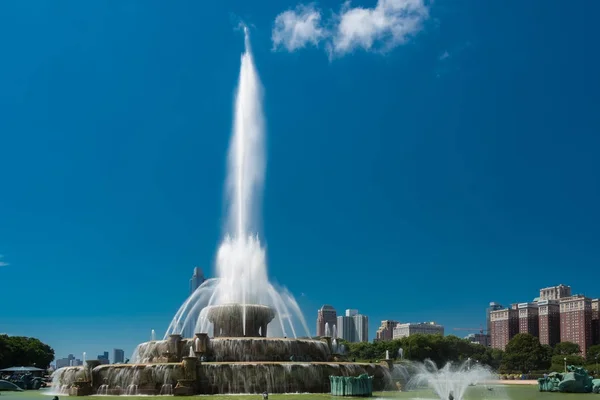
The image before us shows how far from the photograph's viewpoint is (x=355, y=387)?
33.2 metres

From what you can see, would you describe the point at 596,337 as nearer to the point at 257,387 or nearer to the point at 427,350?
the point at 427,350

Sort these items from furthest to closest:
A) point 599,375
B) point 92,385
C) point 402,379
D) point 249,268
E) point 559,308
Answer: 1. point 559,308
2. point 599,375
3. point 249,268
4. point 402,379
5. point 92,385

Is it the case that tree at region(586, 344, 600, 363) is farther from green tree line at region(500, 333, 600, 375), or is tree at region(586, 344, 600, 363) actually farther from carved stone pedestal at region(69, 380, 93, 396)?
carved stone pedestal at region(69, 380, 93, 396)

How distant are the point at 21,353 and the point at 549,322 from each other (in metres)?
148

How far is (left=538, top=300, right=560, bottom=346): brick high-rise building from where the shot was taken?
18912 cm

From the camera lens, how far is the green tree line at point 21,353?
82.1 metres

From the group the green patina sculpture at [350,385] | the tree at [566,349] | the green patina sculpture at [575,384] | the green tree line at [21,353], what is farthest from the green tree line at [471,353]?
the green patina sculpture at [350,385]

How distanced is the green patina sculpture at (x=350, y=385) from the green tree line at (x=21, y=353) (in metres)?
59.9

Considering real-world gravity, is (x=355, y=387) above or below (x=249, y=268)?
below

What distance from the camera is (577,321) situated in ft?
590

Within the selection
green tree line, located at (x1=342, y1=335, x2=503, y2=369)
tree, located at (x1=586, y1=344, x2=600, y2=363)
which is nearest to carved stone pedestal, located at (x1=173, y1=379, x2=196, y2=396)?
green tree line, located at (x1=342, y1=335, x2=503, y2=369)

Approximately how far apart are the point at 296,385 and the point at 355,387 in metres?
3.15

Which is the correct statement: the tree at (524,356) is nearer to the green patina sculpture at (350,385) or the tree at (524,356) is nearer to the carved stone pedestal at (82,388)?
the green patina sculpture at (350,385)

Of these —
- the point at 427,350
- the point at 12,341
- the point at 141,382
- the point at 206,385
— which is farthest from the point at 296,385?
the point at 427,350
